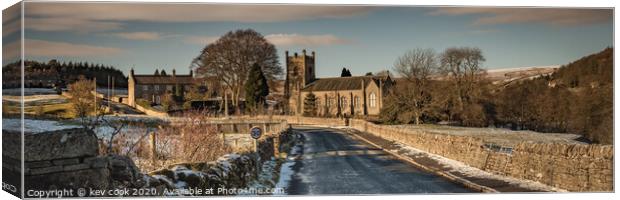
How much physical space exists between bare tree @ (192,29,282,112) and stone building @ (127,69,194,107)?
0.61 metres

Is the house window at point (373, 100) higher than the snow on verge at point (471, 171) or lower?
higher

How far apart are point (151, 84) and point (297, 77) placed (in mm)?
4162

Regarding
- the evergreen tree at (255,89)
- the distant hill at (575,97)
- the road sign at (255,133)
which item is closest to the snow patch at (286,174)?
the road sign at (255,133)

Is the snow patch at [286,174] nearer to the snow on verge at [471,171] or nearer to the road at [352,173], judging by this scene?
the road at [352,173]

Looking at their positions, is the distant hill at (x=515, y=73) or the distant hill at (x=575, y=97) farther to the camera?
the distant hill at (x=515, y=73)

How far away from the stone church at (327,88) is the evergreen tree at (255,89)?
0.76 m

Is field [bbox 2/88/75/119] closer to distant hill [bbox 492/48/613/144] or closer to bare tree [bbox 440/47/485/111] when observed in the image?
bare tree [bbox 440/47/485/111]

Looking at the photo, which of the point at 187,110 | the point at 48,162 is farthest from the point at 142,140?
the point at 48,162

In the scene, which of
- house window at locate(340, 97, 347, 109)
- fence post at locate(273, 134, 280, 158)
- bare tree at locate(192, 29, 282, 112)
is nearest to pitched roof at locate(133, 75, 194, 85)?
bare tree at locate(192, 29, 282, 112)

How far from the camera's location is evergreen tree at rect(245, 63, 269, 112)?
776 inches

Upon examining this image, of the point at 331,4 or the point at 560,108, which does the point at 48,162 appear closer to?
the point at 331,4

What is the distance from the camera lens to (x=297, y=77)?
797 inches

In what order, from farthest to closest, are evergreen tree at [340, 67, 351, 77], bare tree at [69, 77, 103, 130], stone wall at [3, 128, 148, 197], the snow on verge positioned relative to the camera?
1. evergreen tree at [340, 67, 351, 77]
2. bare tree at [69, 77, 103, 130]
3. the snow on verge
4. stone wall at [3, 128, 148, 197]

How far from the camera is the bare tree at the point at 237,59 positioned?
1833 centimetres
